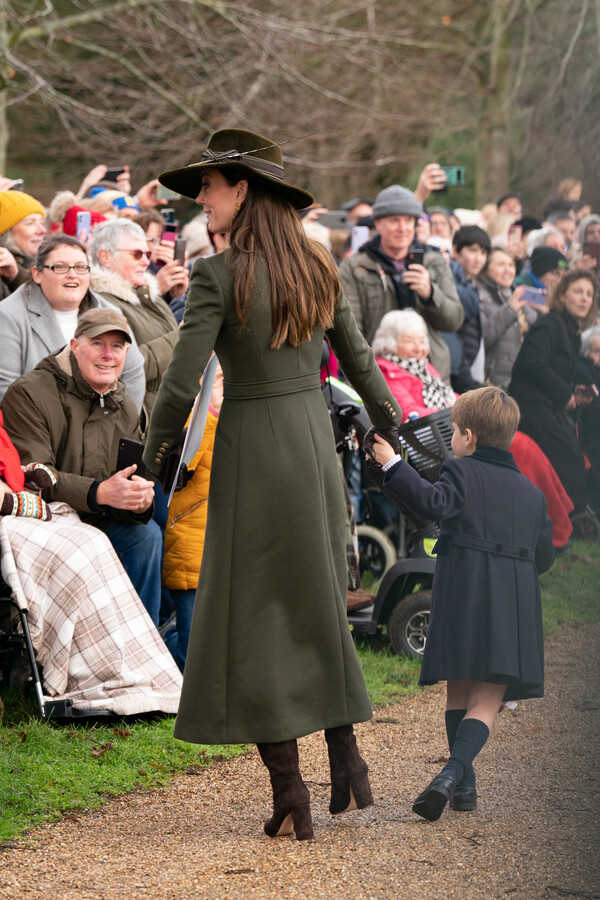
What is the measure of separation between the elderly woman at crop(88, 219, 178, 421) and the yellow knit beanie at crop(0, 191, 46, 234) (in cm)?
48

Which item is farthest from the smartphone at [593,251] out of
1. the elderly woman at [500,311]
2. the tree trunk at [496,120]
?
the tree trunk at [496,120]

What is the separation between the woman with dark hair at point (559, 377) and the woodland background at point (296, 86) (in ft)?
22.8

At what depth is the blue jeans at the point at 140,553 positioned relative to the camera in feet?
17.2

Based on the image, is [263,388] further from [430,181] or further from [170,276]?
[430,181]

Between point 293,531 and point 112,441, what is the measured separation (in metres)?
1.87

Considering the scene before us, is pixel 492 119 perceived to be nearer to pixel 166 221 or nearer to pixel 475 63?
pixel 475 63

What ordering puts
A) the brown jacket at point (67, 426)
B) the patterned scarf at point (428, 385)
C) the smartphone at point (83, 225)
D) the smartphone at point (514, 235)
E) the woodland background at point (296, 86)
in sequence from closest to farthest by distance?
the brown jacket at point (67, 426)
the patterned scarf at point (428, 385)
the smartphone at point (83, 225)
the smartphone at point (514, 235)
the woodland background at point (296, 86)

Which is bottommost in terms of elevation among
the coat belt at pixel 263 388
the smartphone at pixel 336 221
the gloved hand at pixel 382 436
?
the gloved hand at pixel 382 436

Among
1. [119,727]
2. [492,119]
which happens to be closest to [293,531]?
[119,727]

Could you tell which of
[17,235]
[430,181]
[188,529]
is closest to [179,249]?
[17,235]

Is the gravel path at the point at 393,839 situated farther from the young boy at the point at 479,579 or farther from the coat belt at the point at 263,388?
the coat belt at the point at 263,388

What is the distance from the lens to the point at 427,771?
13.5 ft

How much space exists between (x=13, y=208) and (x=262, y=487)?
3.67 m

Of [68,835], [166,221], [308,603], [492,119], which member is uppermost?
[492,119]
